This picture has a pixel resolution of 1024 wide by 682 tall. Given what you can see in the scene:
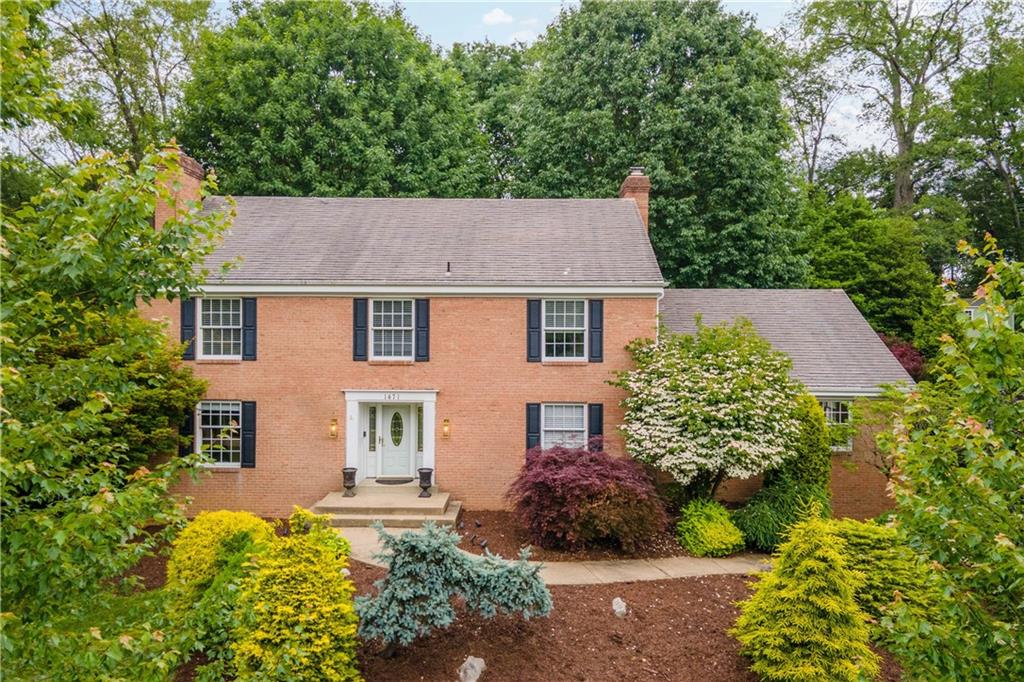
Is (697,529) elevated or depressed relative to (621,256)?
depressed

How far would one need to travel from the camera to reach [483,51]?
35.2 metres

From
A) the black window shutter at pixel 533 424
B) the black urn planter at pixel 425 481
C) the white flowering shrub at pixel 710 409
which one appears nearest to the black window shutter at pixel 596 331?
the white flowering shrub at pixel 710 409

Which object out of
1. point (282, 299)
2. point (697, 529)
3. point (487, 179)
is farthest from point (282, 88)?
point (697, 529)

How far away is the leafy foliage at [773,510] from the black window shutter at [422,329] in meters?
7.90

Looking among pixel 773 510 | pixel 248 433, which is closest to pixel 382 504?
pixel 248 433

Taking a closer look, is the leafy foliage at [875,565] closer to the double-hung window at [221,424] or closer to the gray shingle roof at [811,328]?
the gray shingle roof at [811,328]

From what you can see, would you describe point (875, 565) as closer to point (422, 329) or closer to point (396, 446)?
point (422, 329)

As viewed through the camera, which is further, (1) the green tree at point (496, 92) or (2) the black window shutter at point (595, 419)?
(1) the green tree at point (496, 92)

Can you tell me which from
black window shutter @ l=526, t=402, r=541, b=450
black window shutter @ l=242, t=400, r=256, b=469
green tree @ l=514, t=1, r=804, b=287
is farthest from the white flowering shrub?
green tree @ l=514, t=1, r=804, b=287

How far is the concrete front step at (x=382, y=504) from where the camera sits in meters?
14.2

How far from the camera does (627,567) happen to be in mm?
12148

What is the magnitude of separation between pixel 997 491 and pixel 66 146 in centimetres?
3251

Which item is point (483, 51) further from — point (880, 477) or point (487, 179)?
point (880, 477)

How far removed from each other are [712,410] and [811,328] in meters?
6.21
